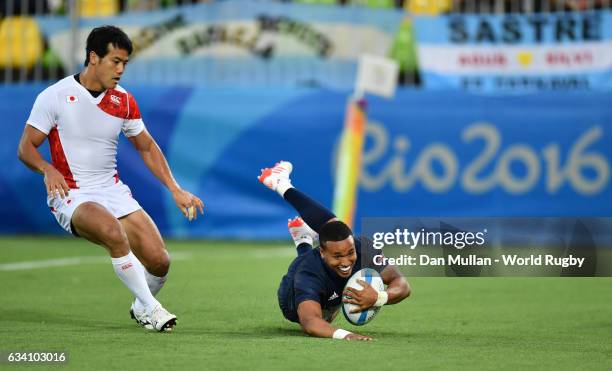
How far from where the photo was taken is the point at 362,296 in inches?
350

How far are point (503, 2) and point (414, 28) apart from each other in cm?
132

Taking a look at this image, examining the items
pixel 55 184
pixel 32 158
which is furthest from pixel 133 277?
pixel 32 158

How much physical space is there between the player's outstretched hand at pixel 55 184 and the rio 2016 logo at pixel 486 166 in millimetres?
8800

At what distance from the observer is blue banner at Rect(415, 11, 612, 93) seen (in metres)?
17.2

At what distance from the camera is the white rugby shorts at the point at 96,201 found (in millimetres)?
9586

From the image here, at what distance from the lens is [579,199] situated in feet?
56.2

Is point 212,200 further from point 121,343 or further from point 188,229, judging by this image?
point 121,343

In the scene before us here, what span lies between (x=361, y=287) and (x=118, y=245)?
191 cm

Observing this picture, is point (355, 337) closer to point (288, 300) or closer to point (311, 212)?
point (288, 300)

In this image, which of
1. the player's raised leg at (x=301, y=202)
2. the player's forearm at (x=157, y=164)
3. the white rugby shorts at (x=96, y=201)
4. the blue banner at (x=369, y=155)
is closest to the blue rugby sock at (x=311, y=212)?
the player's raised leg at (x=301, y=202)

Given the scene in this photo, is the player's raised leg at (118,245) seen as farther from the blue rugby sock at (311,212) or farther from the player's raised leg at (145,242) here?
the blue rugby sock at (311,212)

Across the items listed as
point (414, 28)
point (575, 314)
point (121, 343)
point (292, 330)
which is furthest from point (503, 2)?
point (121, 343)

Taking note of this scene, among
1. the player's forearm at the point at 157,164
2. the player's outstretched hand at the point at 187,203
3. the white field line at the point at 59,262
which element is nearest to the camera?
the player's outstretched hand at the point at 187,203

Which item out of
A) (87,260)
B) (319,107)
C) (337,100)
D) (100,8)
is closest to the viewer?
(87,260)
